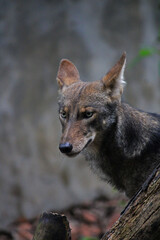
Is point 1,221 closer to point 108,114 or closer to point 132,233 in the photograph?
point 108,114

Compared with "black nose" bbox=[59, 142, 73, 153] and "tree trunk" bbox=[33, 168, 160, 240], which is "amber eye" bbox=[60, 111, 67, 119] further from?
"tree trunk" bbox=[33, 168, 160, 240]

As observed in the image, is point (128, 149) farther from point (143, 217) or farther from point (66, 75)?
point (143, 217)

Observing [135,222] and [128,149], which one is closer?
[135,222]

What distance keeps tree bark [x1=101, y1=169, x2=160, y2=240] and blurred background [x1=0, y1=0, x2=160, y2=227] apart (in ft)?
19.4

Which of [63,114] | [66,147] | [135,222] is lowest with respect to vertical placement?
[135,222]

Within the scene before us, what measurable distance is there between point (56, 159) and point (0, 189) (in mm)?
1439

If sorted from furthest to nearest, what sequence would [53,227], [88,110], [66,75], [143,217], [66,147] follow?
[66,75] → [88,110] → [66,147] → [53,227] → [143,217]

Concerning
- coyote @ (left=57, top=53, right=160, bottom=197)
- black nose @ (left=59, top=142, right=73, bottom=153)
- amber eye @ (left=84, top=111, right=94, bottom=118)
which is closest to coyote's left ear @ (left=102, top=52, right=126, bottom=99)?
coyote @ (left=57, top=53, right=160, bottom=197)

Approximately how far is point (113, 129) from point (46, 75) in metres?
4.80

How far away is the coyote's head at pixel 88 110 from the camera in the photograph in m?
4.48

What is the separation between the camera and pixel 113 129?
191 inches

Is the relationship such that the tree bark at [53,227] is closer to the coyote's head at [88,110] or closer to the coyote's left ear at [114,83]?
the coyote's head at [88,110]

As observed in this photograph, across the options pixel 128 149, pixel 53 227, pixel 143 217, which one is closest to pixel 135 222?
pixel 143 217

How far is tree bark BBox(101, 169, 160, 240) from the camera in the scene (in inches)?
130
